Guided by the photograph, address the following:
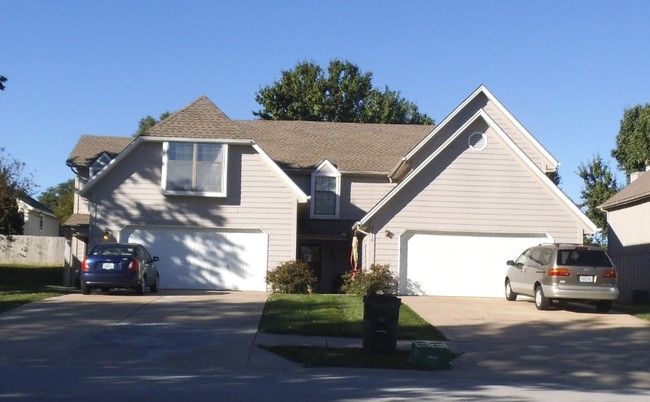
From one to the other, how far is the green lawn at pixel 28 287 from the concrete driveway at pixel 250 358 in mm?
626

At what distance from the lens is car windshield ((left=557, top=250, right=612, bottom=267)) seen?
21.6 m

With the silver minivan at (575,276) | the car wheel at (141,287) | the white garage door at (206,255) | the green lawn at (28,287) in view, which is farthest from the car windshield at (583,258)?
the green lawn at (28,287)

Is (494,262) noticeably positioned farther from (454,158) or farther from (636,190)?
(636,190)

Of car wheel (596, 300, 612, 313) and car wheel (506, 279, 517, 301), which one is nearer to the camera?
car wheel (596, 300, 612, 313)

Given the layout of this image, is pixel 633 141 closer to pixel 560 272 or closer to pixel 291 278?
pixel 291 278

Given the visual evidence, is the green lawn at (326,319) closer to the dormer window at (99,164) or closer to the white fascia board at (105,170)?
the white fascia board at (105,170)

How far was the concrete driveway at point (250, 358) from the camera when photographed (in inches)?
441

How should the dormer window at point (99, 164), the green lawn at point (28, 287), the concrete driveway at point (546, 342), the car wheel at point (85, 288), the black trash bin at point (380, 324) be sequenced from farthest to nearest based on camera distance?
the dormer window at point (99, 164) < the car wheel at point (85, 288) < the green lawn at point (28, 287) < the black trash bin at point (380, 324) < the concrete driveway at point (546, 342)

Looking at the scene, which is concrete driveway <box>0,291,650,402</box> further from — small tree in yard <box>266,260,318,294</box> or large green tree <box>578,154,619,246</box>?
large green tree <box>578,154,619,246</box>

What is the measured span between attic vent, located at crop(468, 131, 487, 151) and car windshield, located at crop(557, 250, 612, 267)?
6.37 metres

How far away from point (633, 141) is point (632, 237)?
17.1m

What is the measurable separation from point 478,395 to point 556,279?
1087 cm

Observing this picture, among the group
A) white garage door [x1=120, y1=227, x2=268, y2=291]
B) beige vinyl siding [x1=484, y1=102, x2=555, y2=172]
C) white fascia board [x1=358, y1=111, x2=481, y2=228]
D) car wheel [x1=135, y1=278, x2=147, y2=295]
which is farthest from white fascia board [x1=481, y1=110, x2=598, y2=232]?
car wheel [x1=135, y1=278, x2=147, y2=295]

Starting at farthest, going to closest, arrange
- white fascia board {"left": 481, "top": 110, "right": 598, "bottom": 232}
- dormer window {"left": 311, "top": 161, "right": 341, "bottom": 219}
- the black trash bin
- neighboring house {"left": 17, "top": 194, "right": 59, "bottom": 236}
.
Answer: neighboring house {"left": 17, "top": 194, "right": 59, "bottom": 236} → dormer window {"left": 311, "top": 161, "right": 341, "bottom": 219} → white fascia board {"left": 481, "top": 110, "right": 598, "bottom": 232} → the black trash bin
